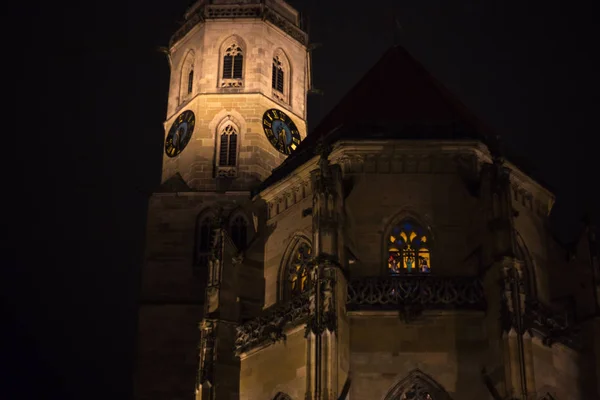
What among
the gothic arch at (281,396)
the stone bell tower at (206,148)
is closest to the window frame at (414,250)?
the gothic arch at (281,396)

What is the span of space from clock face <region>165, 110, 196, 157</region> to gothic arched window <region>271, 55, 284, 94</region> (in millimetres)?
3259

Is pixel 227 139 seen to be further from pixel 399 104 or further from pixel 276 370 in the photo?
pixel 276 370

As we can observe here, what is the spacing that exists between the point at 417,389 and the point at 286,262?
550 centimetres

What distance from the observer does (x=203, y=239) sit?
120 ft

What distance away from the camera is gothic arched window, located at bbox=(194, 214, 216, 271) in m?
36.1

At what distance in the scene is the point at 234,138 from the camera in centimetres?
3859

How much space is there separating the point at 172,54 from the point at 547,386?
21418 mm

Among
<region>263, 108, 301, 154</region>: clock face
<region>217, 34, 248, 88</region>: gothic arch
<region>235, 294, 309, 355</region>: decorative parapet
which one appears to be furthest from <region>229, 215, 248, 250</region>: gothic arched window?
<region>235, 294, 309, 355</region>: decorative parapet

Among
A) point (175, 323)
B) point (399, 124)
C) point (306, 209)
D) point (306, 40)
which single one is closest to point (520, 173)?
point (399, 124)

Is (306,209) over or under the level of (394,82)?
under

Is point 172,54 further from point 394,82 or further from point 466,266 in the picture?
point 466,266

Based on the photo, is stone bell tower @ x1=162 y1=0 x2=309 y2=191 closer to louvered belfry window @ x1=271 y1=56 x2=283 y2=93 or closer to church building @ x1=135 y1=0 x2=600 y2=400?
louvered belfry window @ x1=271 y1=56 x2=283 y2=93

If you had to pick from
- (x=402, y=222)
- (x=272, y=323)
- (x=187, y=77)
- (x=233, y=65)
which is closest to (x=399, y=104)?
(x=402, y=222)

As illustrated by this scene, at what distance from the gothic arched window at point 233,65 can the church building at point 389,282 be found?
631 cm
